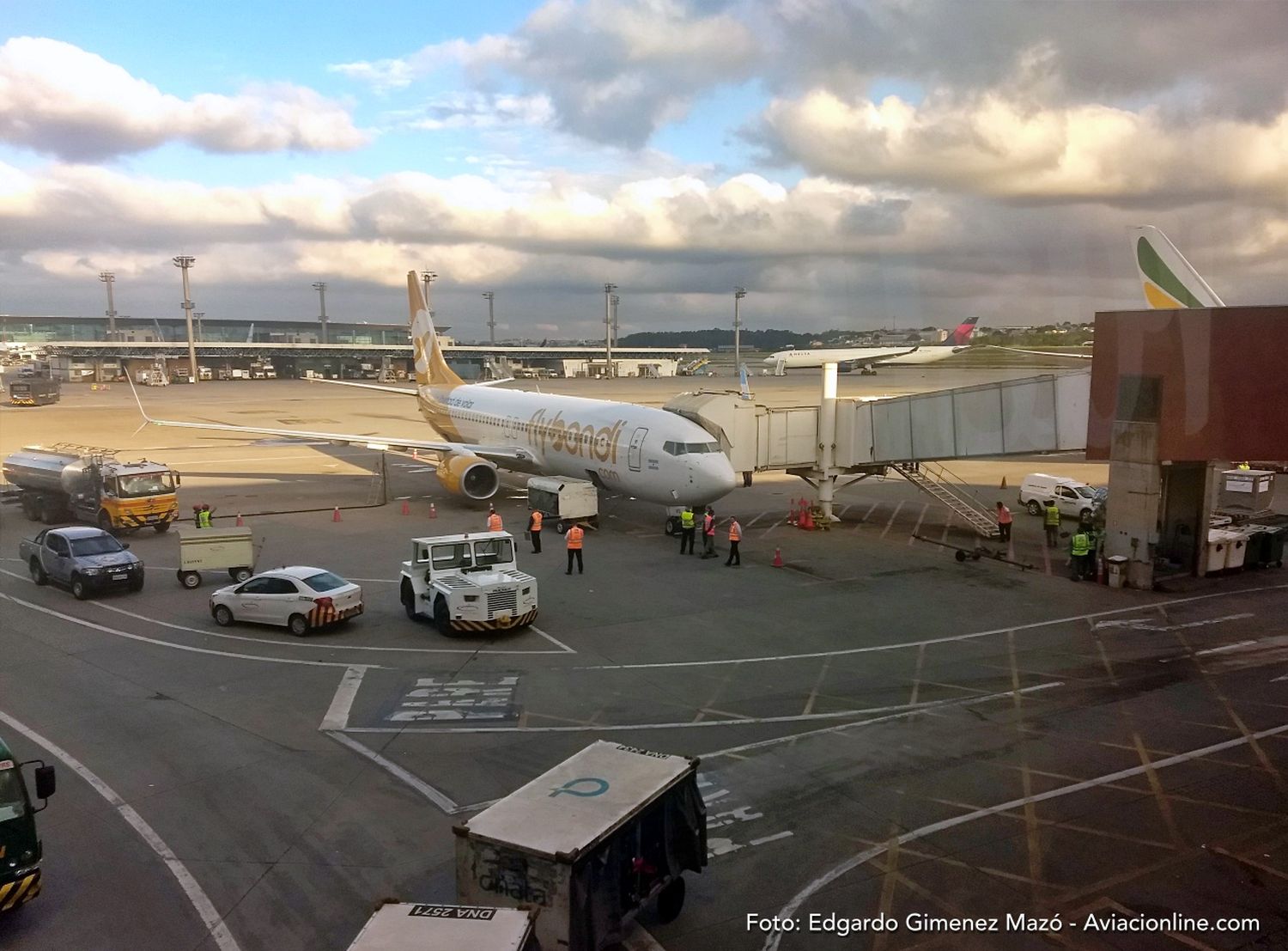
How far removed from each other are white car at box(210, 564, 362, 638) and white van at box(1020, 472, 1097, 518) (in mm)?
30431

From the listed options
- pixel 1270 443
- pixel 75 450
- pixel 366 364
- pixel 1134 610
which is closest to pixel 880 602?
pixel 1134 610

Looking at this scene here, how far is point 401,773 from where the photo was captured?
15.5m

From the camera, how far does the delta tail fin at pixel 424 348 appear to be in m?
59.0

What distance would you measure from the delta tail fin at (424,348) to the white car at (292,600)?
3403cm

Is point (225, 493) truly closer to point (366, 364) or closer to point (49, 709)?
point (49, 709)

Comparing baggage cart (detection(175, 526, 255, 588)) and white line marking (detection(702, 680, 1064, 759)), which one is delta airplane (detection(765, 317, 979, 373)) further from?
baggage cart (detection(175, 526, 255, 588))

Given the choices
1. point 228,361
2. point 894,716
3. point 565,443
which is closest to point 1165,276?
point 894,716

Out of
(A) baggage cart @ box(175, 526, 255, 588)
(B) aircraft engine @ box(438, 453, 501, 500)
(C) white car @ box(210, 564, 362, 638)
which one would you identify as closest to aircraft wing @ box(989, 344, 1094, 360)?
(C) white car @ box(210, 564, 362, 638)

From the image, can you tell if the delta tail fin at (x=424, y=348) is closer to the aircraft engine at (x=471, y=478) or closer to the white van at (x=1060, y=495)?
the aircraft engine at (x=471, y=478)

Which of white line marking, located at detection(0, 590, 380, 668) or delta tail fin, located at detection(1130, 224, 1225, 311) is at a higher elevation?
delta tail fin, located at detection(1130, 224, 1225, 311)

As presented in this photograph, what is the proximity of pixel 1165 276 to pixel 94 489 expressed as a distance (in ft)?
126

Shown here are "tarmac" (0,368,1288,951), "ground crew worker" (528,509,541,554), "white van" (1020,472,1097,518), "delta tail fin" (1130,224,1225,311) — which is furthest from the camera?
"white van" (1020,472,1097,518)

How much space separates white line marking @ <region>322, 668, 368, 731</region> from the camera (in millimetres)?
17778

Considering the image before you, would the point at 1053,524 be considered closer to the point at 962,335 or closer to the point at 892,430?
the point at 892,430
